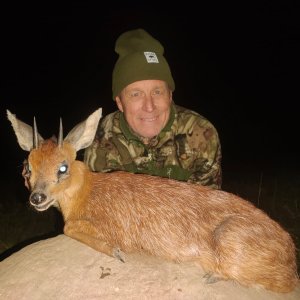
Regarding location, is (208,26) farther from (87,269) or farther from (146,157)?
(87,269)

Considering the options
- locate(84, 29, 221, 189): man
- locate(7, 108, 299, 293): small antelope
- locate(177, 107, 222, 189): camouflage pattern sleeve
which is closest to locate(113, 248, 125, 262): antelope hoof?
locate(7, 108, 299, 293): small antelope

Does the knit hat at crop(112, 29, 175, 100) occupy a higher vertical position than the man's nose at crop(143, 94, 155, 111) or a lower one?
higher

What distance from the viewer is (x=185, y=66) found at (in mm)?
44188

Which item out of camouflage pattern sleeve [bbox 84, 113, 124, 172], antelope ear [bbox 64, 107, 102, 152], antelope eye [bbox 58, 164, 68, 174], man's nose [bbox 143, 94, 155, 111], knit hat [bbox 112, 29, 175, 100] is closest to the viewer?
antelope eye [bbox 58, 164, 68, 174]

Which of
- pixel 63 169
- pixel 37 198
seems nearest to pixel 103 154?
pixel 63 169

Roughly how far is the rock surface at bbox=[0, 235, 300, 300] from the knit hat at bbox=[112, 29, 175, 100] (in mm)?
3092

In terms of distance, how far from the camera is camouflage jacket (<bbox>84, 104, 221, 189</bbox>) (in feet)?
Result: 24.0

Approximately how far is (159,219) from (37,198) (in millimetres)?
1175

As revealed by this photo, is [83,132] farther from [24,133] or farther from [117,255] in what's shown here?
[117,255]

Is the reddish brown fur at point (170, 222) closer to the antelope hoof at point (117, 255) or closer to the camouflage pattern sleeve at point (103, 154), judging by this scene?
the antelope hoof at point (117, 255)

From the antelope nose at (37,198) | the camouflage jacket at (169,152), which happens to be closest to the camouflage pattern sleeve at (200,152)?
the camouflage jacket at (169,152)

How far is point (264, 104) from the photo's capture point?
31844 mm

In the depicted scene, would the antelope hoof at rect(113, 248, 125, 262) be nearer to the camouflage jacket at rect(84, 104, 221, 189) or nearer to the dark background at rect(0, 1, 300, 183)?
the camouflage jacket at rect(84, 104, 221, 189)

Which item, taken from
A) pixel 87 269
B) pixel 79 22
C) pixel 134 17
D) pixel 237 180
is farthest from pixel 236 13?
pixel 87 269
